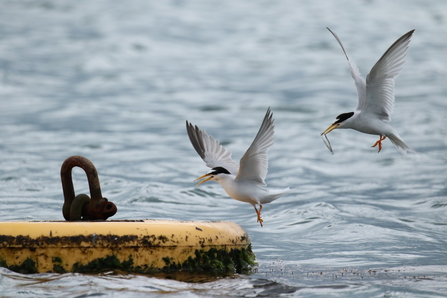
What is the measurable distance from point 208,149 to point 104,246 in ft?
10.6

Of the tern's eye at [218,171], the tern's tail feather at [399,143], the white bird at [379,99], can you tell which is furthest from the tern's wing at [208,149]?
the tern's tail feather at [399,143]

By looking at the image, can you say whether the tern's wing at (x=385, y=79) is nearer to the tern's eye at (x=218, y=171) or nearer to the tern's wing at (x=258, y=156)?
the tern's wing at (x=258, y=156)

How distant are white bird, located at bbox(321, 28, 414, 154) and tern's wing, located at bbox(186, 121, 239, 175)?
138cm

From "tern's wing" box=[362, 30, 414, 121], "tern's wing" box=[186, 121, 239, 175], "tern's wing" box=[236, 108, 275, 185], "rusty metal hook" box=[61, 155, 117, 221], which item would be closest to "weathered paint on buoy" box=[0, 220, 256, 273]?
"rusty metal hook" box=[61, 155, 117, 221]

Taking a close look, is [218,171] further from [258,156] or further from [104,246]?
[104,246]

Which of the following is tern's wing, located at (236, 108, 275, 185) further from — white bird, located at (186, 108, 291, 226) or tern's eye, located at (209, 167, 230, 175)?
tern's eye, located at (209, 167, 230, 175)

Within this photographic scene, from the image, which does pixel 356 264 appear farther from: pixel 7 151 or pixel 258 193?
pixel 7 151

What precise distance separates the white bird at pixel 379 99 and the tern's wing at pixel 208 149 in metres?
1.38

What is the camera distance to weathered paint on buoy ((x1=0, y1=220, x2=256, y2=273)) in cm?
590

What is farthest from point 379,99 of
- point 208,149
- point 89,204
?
point 89,204

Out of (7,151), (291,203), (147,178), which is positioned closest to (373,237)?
(291,203)

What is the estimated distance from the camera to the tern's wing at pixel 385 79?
850cm

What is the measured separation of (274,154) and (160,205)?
7612mm

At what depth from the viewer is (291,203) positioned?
15.6 m
